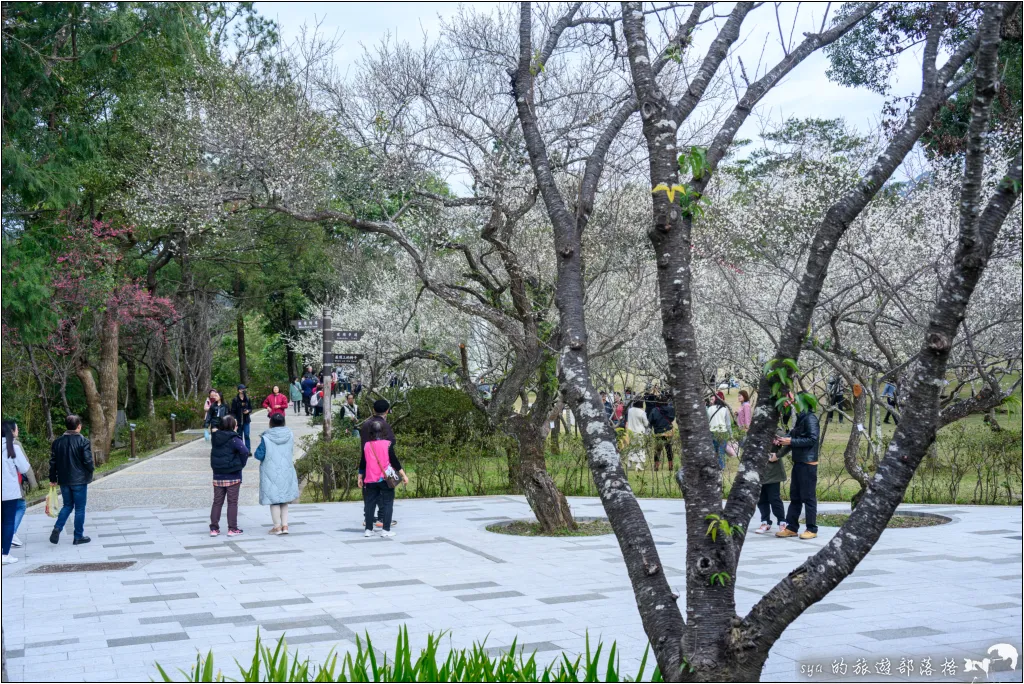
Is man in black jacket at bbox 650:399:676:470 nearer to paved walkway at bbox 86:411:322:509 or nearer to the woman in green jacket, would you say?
the woman in green jacket

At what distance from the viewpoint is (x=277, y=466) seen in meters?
12.6

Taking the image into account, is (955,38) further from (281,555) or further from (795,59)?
(281,555)

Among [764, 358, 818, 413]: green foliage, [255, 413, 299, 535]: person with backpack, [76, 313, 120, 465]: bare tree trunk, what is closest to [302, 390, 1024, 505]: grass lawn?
[255, 413, 299, 535]: person with backpack

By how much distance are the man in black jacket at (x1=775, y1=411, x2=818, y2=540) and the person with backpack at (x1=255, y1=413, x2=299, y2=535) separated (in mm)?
5815

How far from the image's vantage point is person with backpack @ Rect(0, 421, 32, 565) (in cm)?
1119

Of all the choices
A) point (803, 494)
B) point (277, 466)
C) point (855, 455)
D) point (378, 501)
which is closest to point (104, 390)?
point (277, 466)

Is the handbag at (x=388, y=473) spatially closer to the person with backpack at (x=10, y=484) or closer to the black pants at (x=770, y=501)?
the person with backpack at (x=10, y=484)

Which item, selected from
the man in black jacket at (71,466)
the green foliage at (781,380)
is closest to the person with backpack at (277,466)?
the man in black jacket at (71,466)

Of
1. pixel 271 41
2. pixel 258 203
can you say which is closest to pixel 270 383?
pixel 271 41

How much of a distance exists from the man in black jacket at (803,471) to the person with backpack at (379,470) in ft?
14.7

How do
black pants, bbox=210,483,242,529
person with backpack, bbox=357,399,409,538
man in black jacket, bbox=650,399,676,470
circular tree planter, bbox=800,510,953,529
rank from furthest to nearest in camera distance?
man in black jacket, bbox=650,399,676,470, circular tree planter, bbox=800,510,953,529, black pants, bbox=210,483,242,529, person with backpack, bbox=357,399,409,538

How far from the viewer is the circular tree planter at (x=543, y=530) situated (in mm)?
12438

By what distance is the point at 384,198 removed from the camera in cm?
1361

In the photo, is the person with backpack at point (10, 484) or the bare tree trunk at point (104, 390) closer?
the person with backpack at point (10, 484)
